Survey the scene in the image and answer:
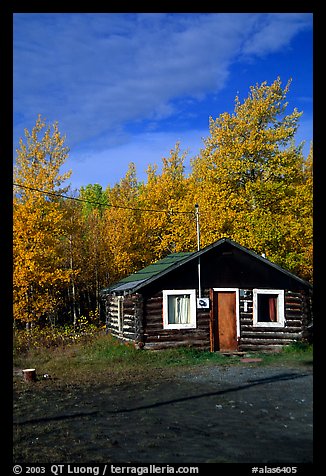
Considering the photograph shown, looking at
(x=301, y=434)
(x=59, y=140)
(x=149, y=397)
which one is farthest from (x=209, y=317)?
(x=301, y=434)

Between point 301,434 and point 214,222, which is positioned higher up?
point 214,222

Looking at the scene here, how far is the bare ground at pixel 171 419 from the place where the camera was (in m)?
5.66

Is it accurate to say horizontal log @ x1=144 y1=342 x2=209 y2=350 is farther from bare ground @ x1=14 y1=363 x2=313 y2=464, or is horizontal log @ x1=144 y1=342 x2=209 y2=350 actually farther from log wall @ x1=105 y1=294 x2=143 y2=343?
bare ground @ x1=14 y1=363 x2=313 y2=464

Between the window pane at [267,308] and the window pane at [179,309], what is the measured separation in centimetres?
248

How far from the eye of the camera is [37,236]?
15.9m

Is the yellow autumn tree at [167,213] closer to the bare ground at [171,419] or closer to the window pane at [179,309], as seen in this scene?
the window pane at [179,309]

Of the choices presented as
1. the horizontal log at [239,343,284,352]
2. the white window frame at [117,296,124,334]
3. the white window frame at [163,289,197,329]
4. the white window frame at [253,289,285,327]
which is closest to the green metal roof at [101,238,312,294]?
the white window frame at [163,289,197,329]

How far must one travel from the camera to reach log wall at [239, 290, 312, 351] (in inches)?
552

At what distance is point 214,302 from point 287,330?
8.75ft

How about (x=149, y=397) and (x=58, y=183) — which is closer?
(x=149, y=397)

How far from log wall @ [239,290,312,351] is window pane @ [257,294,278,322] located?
13.9 inches
